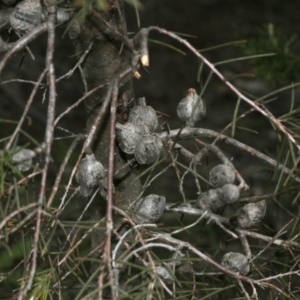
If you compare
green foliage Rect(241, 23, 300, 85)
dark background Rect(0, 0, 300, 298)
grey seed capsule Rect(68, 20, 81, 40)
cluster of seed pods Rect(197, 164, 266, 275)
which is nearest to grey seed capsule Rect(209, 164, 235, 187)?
cluster of seed pods Rect(197, 164, 266, 275)

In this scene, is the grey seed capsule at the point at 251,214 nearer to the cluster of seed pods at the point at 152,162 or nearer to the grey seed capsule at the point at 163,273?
the cluster of seed pods at the point at 152,162

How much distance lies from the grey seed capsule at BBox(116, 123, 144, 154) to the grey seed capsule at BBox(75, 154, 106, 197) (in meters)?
0.07

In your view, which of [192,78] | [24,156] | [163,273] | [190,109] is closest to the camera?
[24,156]

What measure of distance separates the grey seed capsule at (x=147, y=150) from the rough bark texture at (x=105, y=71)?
0.08 m

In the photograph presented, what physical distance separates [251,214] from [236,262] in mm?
70

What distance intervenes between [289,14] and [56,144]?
1.26 metres

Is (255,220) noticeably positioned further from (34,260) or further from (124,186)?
(34,260)

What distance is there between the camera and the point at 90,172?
0.90 metres

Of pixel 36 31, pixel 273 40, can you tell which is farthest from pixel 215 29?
pixel 36 31

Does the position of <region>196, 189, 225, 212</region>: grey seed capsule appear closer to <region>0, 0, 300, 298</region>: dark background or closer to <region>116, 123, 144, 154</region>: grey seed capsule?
<region>116, 123, 144, 154</region>: grey seed capsule

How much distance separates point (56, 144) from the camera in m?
2.55

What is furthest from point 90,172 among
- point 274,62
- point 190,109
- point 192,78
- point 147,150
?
point 192,78

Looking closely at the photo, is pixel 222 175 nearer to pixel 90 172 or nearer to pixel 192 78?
pixel 90 172

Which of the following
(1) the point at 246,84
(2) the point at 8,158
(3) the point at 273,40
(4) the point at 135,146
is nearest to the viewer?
(2) the point at 8,158
